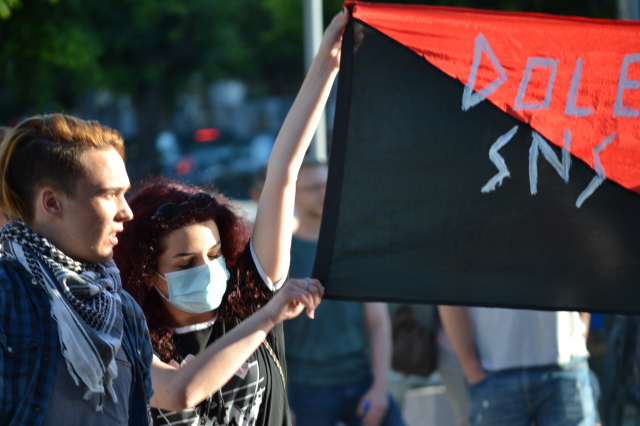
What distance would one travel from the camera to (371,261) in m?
2.68

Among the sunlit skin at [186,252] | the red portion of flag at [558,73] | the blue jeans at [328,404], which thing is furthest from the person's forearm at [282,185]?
the blue jeans at [328,404]

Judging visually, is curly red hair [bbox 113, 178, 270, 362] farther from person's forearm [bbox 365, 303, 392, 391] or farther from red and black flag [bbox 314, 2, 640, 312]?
person's forearm [bbox 365, 303, 392, 391]

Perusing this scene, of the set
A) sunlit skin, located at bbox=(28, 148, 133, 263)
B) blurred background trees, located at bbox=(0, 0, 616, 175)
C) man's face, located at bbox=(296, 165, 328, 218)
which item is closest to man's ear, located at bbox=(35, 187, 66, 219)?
sunlit skin, located at bbox=(28, 148, 133, 263)

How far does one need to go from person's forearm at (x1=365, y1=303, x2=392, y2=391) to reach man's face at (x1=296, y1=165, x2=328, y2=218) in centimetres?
63

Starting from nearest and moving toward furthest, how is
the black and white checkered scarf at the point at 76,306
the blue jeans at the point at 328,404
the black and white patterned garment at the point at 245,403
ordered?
the black and white checkered scarf at the point at 76,306
the black and white patterned garment at the point at 245,403
the blue jeans at the point at 328,404

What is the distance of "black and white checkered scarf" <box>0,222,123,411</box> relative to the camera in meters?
1.76

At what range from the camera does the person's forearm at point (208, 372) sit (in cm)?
221

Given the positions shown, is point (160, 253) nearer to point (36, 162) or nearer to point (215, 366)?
point (215, 366)

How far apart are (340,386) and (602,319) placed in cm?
253

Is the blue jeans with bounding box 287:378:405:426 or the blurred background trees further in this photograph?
the blurred background trees

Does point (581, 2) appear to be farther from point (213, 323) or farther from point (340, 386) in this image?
point (213, 323)

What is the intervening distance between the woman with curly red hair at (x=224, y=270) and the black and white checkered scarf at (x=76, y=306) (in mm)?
495

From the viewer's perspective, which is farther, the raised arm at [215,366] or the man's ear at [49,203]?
the raised arm at [215,366]

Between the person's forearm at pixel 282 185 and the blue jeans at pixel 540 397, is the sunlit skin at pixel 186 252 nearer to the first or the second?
the person's forearm at pixel 282 185
